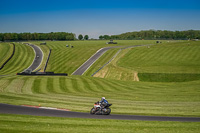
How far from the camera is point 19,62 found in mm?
98375

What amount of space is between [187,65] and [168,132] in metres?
62.7

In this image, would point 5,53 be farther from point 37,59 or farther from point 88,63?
point 88,63

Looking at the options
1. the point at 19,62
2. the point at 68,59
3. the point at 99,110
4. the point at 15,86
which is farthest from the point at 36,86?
the point at 19,62

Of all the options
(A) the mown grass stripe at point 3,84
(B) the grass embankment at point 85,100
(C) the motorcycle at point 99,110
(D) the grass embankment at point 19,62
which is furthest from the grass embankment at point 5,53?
(C) the motorcycle at point 99,110

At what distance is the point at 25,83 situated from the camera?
50188 millimetres

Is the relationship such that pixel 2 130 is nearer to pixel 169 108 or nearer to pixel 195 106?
pixel 169 108

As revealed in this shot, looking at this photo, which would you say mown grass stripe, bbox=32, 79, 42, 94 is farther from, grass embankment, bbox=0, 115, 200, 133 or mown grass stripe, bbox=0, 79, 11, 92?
grass embankment, bbox=0, 115, 200, 133

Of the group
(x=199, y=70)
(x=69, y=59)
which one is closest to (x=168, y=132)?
(x=199, y=70)

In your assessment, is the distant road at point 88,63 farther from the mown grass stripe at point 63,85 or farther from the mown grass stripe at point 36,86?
the mown grass stripe at point 36,86

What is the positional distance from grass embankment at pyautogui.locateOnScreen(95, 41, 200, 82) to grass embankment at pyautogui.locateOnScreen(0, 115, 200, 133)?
4545 centimetres

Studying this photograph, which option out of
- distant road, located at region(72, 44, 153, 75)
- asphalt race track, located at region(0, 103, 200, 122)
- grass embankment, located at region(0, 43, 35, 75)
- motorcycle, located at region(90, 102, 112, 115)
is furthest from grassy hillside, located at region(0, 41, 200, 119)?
distant road, located at region(72, 44, 153, 75)

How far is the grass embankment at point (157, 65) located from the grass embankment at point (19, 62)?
110 ft

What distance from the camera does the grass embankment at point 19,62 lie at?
A: 288 feet

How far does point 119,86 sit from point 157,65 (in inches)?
1216
